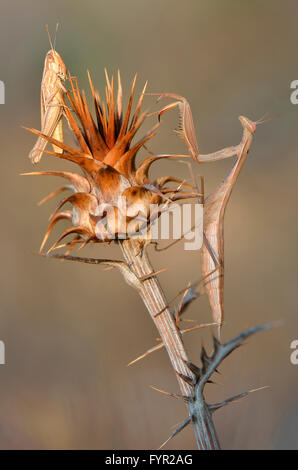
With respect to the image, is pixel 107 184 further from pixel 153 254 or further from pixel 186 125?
pixel 153 254

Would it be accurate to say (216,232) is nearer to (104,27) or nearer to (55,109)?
(55,109)

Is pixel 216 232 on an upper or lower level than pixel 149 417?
upper

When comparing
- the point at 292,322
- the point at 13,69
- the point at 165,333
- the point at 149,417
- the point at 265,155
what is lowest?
the point at 149,417

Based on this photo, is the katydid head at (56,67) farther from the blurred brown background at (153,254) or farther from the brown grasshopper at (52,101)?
the blurred brown background at (153,254)

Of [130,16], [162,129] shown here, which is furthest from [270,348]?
[130,16]

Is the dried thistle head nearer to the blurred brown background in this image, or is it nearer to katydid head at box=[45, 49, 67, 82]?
katydid head at box=[45, 49, 67, 82]

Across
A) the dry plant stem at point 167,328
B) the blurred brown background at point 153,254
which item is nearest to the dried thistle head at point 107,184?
the dry plant stem at point 167,328
